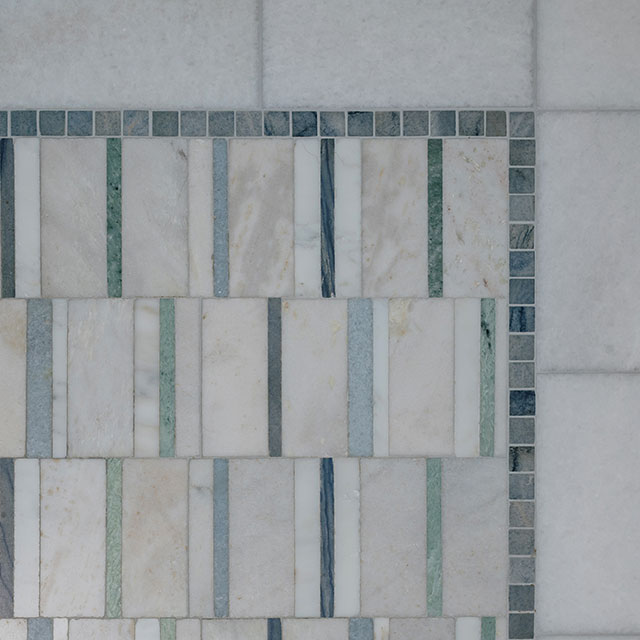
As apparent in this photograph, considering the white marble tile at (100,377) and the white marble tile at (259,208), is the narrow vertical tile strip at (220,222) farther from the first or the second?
the white marble tile at (100,377)

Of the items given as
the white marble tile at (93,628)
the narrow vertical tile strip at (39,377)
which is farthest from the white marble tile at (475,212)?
the white marble tile at (93,628)

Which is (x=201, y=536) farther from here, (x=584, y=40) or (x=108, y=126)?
(x=584, y=40)

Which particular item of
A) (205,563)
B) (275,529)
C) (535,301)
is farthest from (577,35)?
(205,563)

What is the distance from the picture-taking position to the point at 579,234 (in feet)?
4.90

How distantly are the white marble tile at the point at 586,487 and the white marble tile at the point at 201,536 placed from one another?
565 mm

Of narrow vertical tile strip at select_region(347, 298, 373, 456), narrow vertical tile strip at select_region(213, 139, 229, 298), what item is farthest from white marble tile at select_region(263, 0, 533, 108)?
narrow vertical tile strip at select_region(347, 298, 373, 456)

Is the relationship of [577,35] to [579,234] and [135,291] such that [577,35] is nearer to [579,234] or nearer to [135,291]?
[579,234]

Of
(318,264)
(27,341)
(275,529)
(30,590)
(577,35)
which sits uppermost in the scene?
(577,35)

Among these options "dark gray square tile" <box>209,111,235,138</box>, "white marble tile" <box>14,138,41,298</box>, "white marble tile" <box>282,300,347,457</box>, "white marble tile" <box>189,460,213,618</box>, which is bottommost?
"white marble tile" <box>189,460,213,618</box>

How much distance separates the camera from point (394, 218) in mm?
1486

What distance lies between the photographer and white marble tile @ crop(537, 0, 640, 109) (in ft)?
4.89

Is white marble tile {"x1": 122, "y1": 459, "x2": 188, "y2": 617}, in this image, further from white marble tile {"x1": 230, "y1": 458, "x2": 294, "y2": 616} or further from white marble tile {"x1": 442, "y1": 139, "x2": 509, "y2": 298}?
white marble tile {"x1": 442, "y1": 139, "x2": 509, "y2": 298}

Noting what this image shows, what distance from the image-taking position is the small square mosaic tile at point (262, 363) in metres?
1.48

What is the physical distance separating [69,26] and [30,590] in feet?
3.18
